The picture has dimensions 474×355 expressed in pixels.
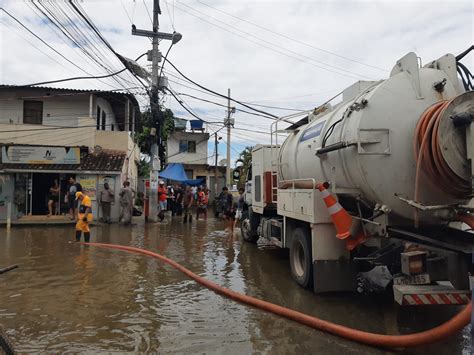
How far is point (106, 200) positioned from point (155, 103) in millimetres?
4718

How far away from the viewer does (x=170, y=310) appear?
216 inches

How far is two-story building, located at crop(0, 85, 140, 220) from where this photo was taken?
57.0 ft

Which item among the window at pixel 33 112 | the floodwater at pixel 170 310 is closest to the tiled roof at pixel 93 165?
the window at pixel 33 112

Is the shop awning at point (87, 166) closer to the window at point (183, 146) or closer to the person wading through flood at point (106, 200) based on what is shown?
the person wading through flood at point (106, 200)

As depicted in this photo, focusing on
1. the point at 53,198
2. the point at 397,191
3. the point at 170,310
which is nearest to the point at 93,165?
the point at 53,198

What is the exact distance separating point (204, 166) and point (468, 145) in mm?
35364

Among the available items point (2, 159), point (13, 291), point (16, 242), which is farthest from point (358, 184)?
point (2, 159)

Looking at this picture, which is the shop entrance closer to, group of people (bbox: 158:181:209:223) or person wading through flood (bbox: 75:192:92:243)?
group of people (bbox: 158:181:209:223)

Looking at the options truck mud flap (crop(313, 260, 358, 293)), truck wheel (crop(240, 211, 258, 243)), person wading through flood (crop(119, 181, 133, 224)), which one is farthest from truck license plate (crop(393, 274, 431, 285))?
person wading through flood (crop(119, 181, 133, 224))

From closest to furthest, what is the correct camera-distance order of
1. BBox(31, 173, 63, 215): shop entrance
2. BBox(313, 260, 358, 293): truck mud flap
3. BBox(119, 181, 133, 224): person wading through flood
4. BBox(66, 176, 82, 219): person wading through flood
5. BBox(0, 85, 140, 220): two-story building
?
BBox(313, 260, 358, 293): truck mud flap
BBox(119, 181, 133, 224): person wading through flood
BBox(66, 176, 82, 219): person wading through flood
BBox(0, 85, 140, 220): two-story building
BBox(31, 173, 63, 215): shop entrance

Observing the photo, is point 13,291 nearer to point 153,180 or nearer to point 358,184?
point 358,184

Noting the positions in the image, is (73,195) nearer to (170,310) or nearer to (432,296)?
(170,310)

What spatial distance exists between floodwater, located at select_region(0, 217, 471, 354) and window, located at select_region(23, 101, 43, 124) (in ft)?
38.9

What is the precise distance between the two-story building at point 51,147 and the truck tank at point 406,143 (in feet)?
46.2
